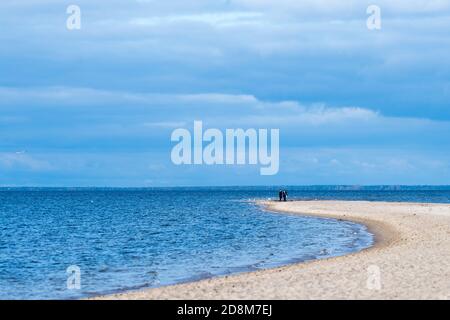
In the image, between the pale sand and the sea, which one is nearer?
the pale sand

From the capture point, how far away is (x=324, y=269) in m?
27.4

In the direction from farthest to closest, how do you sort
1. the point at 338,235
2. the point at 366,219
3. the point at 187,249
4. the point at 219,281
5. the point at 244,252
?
the point at 366,219, the point at 338,235, the point at 187,249, the point at 244,252, the point at 219,281

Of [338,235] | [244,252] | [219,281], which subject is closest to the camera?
[219,281]

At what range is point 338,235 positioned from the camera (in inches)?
1969

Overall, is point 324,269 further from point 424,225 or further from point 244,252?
point 424,225

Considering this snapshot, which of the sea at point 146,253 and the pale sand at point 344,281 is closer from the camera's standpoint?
the pale sand at point 344,281

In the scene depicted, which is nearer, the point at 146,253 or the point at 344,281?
the point at 344,281
